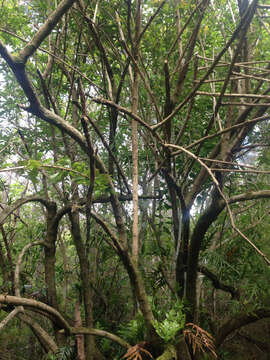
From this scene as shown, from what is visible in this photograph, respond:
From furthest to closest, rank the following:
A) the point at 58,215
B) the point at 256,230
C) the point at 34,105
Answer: the point at 256,230, the point at 58,215, the point at 34,105

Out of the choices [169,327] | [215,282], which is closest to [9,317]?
[169,327]

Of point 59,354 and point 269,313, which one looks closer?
point 59,354

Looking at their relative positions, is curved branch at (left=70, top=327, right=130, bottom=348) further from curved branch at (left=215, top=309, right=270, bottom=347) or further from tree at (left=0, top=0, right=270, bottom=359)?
curved branch at (left=215, top=309, right=270, bottom=347)

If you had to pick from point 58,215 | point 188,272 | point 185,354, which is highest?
point 58,215

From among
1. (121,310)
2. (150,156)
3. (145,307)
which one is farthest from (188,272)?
(121,310)

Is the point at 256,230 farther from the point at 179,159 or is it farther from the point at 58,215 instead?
the point at 58,215

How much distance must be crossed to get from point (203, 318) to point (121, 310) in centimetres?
139

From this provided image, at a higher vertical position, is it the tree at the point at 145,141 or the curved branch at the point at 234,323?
the tree at the point at 145,141

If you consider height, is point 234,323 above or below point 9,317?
below

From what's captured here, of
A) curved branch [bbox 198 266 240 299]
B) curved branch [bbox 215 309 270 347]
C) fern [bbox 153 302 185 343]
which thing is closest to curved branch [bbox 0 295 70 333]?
fern [bbox 153 302 185 343]

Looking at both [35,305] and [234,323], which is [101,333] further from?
[234,323]

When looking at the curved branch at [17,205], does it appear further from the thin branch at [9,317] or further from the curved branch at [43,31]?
the curved branch at [43,31]

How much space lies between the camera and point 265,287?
2.39m

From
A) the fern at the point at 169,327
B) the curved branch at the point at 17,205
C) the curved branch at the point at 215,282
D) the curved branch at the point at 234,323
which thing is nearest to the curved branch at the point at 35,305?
the curved branch at the point at 17,205
